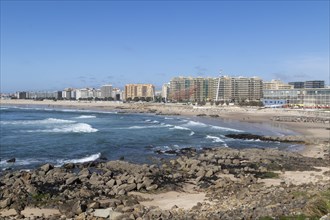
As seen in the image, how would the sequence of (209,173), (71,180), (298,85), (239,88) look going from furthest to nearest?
(298,85), (239,88), (209,173), (71,180)

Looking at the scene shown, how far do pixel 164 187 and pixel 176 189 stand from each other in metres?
0.62

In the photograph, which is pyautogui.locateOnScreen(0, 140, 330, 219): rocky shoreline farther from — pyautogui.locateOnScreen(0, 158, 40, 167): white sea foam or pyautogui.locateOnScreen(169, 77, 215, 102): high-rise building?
pyautogui.locateOnScreen(169, 77, 215, 102): high-rise building

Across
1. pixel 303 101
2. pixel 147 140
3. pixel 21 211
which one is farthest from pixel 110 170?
pixel 303 101

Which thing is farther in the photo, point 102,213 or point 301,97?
point 301,97

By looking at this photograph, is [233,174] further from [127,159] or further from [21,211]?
[21,211]

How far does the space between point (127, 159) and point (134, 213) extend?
1389 centimetres

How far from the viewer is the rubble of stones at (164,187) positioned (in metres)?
14.2

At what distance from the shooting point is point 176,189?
19.0 meters

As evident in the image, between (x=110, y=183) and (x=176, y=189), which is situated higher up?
(x=110, y=183)

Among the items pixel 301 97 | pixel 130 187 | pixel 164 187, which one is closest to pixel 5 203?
pixel 130 187

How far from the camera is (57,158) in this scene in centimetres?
2833

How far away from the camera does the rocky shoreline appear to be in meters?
14.0

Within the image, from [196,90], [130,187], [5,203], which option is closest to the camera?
[5,203]

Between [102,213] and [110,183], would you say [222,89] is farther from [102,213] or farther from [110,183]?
[102,213]
